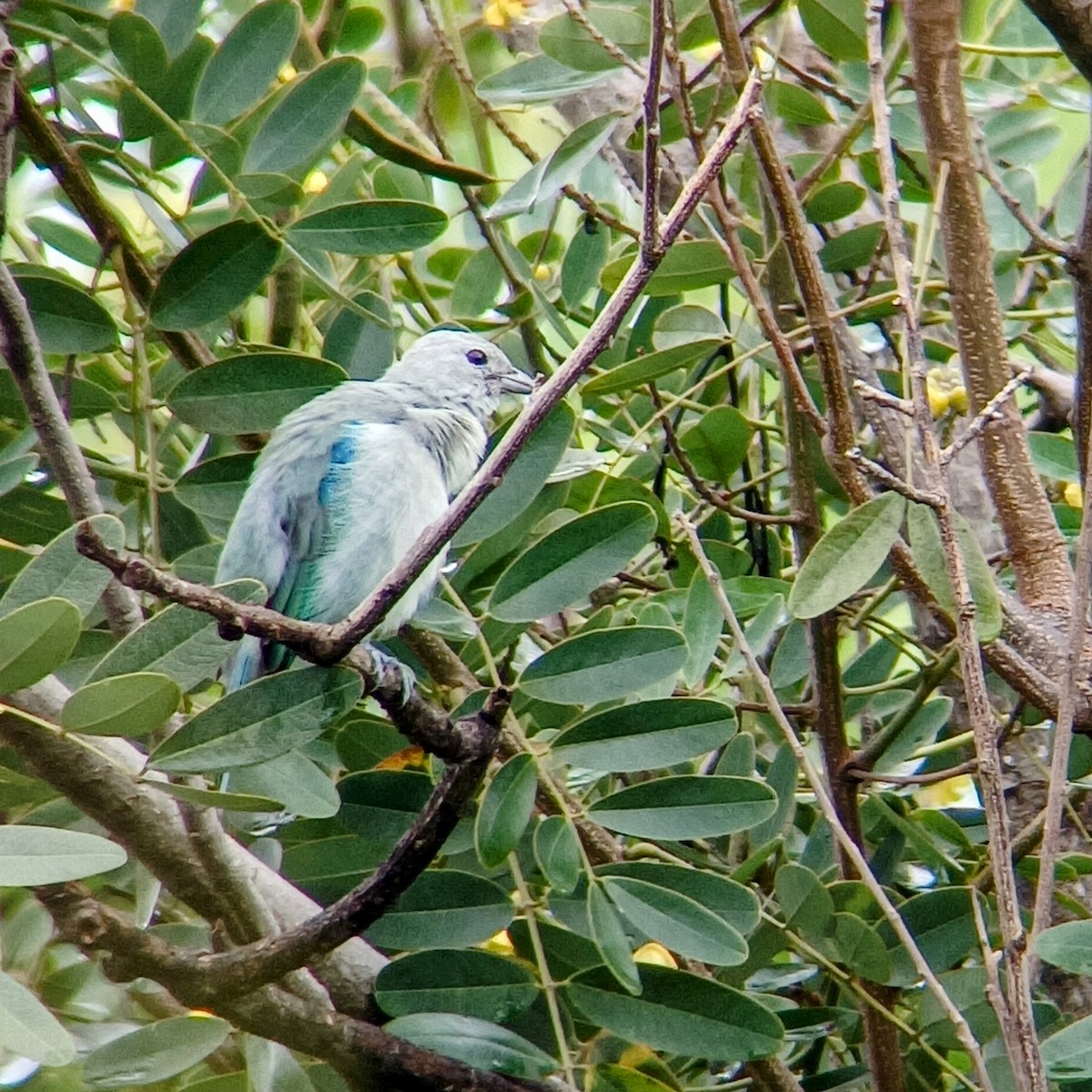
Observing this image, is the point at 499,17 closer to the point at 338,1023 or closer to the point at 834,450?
the point at 834,450

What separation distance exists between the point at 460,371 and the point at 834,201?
807 mm

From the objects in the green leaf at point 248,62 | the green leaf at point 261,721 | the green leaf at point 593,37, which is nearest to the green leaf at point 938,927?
the green leaf at point 261,721

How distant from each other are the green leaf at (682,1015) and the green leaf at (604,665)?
34 cm

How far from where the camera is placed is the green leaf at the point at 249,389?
1.93 meters

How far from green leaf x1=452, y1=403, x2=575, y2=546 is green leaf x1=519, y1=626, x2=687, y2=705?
0.21m

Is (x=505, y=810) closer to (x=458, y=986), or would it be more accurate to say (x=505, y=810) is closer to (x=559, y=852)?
(x=559, y=852)

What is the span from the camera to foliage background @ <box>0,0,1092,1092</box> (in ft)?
5.18

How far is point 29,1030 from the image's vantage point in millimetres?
1266

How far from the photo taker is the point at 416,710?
1.58 metres

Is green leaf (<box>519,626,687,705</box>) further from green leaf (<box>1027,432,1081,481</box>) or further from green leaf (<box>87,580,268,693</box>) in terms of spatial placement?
green leaf (<box>1027,432,1081,481</box>)

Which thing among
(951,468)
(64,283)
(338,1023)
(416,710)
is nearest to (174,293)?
(64,283)

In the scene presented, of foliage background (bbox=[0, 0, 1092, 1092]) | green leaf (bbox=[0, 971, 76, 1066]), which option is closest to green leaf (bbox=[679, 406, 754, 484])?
foliage background (bbox=[0, 0, 1092, 1092])

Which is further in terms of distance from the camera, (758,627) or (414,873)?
(758,627)

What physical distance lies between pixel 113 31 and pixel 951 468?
5.11 feet
